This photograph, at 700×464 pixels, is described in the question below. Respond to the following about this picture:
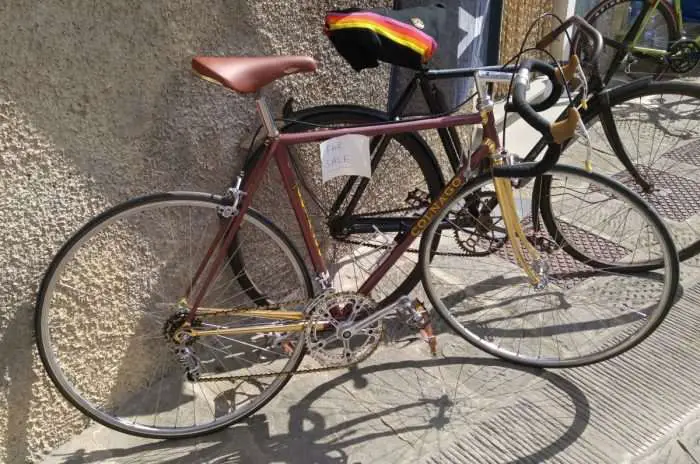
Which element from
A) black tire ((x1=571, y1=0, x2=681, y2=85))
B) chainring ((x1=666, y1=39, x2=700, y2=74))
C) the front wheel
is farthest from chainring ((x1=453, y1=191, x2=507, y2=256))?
chainring ((x1=666, y1=39, x2=700, y2=74))

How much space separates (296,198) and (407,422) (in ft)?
3.44

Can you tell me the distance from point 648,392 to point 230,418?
180 centimetres

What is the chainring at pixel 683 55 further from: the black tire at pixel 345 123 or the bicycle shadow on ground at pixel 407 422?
the bicycle shadow on ground at pixel 407 422

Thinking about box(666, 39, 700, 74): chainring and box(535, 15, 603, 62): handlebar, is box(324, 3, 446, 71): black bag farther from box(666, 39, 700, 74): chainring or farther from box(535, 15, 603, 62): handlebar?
box(666, 39, 700, 74): chainring

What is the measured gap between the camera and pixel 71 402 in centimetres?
252

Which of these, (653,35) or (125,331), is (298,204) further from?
(653,35)

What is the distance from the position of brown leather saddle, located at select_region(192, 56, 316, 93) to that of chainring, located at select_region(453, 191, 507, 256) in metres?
1.02

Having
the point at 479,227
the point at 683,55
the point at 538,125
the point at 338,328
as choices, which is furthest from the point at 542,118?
the point at 683,55

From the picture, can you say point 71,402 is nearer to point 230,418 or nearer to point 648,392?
point 230,418

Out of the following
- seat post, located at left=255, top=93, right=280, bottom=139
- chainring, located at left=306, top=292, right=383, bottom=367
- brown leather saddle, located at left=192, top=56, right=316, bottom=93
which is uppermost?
brown leather saddle, located at left=192, top=56, right=316, bottom=93

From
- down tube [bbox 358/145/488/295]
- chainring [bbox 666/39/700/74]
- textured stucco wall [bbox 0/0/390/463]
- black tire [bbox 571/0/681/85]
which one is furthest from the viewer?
chainring [bbox 666/39/700/74]

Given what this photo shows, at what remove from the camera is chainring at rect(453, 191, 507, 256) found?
9.91ft

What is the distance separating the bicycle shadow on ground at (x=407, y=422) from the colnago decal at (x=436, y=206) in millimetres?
714

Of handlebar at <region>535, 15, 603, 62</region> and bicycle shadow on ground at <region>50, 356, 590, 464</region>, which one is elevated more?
handlebar at <region>535, 15, 603, 62</region>
